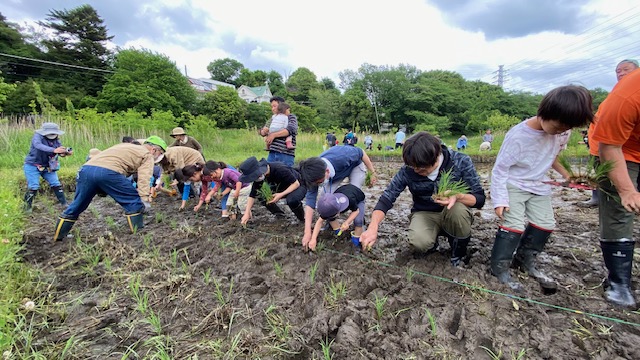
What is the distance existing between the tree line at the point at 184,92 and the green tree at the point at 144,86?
80mm

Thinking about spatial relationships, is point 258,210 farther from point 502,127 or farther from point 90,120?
point 502,127

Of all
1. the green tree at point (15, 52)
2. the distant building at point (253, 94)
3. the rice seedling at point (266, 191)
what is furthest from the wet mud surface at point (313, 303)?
the distant building at point (253, 94)

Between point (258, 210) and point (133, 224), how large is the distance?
1807 mm

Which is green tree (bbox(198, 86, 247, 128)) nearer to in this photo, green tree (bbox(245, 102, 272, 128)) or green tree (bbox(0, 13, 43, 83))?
green tree (bbox(245, 102, 272, 128))

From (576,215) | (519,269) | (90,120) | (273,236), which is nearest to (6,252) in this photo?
(273,236)

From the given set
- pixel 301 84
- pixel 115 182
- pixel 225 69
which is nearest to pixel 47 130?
pixel 115 182

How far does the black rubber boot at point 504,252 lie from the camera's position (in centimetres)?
234

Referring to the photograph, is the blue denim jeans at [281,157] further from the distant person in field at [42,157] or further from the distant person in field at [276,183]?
the distant person in field at [42,157]

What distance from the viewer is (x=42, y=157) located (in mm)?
4891

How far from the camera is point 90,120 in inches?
453

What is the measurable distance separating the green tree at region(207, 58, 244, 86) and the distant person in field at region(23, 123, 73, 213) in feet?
233

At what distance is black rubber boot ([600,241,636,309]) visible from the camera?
6.78 ft

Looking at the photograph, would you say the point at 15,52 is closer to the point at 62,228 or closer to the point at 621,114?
the point at 62,228

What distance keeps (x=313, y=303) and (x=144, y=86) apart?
29808 millimetres
